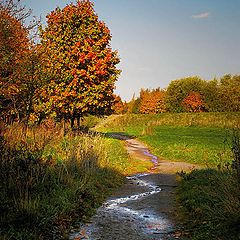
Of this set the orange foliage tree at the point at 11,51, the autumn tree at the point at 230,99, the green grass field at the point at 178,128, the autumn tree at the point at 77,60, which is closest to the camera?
the orange foliage tree at the point at 11,51

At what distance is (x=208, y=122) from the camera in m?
58.0

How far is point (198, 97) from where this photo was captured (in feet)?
306

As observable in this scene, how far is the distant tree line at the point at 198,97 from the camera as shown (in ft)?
278

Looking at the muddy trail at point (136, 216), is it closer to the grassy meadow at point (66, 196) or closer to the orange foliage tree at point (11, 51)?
the grassy meadow at point (66, 196)

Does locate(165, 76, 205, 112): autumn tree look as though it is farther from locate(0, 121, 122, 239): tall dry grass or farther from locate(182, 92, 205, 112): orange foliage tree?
locate(0, 121, 122, 239): tall dry grass

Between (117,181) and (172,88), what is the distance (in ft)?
301

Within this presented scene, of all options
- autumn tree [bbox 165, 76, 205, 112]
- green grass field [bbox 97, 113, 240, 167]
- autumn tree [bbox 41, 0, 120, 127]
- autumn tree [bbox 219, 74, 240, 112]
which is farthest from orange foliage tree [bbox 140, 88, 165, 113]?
autumn tree [bbox 41, 0, 120, 127]

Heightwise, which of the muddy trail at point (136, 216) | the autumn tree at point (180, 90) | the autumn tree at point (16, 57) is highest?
Answer: the autumn tree at point (180, 90)

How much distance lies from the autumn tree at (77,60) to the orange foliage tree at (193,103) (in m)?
72.2

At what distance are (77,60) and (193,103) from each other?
2966 inches

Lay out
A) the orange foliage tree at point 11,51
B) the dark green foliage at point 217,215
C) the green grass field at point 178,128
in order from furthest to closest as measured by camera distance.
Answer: the green grass field at point 178,128
the orange foliage tree at point 11,51
the dark green foliage at point 217,215

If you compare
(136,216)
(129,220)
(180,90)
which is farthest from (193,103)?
(129,220)

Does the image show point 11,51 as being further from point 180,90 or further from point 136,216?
point 180,90

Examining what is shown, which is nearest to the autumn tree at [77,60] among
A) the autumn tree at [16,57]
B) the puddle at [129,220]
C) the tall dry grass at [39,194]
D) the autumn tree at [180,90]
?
the autumn tree at [16,57]
